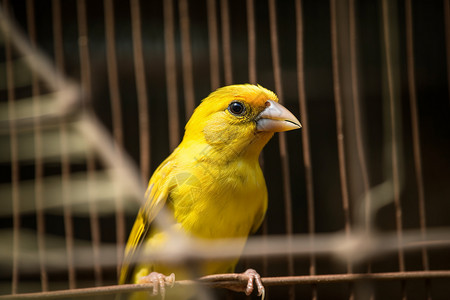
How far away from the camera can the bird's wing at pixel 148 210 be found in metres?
1.18

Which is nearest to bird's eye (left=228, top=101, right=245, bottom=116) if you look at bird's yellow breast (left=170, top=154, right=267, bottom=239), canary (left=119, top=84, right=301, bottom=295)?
canary (left=119, top=84, right=301, bottom=295)

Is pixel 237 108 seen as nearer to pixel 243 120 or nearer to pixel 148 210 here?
pixel 243 120

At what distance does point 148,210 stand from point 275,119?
1.31 feet

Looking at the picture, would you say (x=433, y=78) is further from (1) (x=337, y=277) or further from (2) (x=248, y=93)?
(1) (x=337, y=277)

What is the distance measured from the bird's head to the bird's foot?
35cm

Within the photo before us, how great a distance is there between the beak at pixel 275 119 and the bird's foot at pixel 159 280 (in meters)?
0.43

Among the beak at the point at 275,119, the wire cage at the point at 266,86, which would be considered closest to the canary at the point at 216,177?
the beak at the point at 275,119

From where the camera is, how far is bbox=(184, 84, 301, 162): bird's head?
1.17 m

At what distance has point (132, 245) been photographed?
4.07 feet

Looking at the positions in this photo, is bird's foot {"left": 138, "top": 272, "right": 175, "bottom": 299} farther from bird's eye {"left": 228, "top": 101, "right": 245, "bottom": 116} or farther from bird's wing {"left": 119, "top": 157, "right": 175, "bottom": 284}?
bird's eye {"left": 228, "top": 101, "right": 245, "bottom": 116}

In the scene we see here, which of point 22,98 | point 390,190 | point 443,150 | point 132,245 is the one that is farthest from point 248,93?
point 443,150

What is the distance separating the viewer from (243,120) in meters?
1.21

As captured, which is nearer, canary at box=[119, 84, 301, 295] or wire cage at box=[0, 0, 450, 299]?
canary at box=[119, 84, 301, 295]

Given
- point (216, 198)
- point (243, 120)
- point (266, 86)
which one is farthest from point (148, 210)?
point (266, 86)
